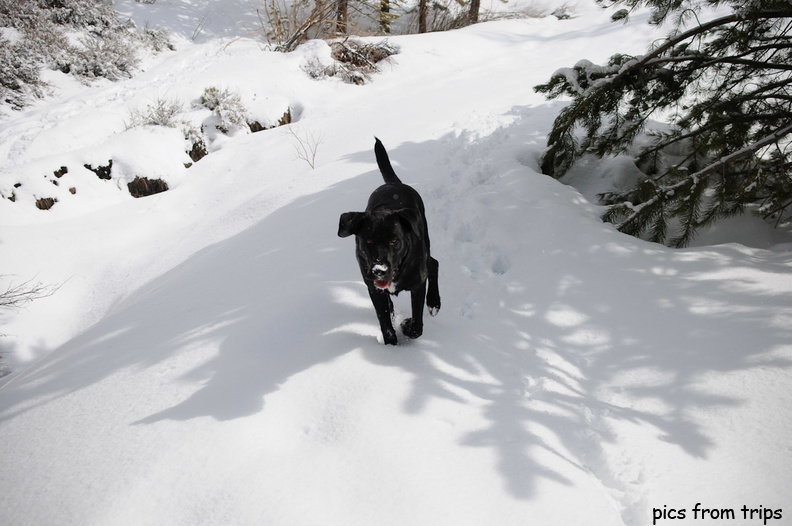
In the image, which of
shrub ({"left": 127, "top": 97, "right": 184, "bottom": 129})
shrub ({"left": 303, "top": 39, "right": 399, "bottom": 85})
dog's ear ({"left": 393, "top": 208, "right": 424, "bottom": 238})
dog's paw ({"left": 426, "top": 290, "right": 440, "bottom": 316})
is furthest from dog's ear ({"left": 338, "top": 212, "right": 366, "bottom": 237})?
shrub ({"left": 303, "top": 39, "right": 399, "bottom": 85})

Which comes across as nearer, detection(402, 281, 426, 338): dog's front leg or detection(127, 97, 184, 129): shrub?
detection(402, 281, 426, 338): dog's front leg

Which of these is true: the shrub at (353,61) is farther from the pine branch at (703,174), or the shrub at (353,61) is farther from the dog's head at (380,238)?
the dog's head at (380,238)

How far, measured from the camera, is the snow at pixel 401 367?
5.77 feet

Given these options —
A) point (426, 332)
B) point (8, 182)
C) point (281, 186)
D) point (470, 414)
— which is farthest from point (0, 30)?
point (470, 414)

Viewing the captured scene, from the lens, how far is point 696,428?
2.05 metres

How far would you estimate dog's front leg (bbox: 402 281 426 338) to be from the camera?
8.69ft

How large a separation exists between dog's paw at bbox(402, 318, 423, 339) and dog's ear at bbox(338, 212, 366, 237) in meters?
0.78

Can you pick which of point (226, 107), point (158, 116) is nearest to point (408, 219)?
point (158, 116)

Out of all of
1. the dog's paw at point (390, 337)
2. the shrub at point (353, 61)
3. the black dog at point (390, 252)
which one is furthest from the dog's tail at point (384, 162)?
the shrub at point (353, 61)

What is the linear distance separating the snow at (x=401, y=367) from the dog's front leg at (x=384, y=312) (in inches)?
4.1

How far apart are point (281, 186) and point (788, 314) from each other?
5357 mm

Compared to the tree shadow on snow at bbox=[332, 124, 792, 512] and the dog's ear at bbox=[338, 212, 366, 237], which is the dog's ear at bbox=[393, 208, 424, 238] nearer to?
the dog's ear at bbox=[338, 212, 366, 237]

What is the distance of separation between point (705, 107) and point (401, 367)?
361cm

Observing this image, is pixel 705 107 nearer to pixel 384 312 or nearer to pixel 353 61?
pixel 384 312
